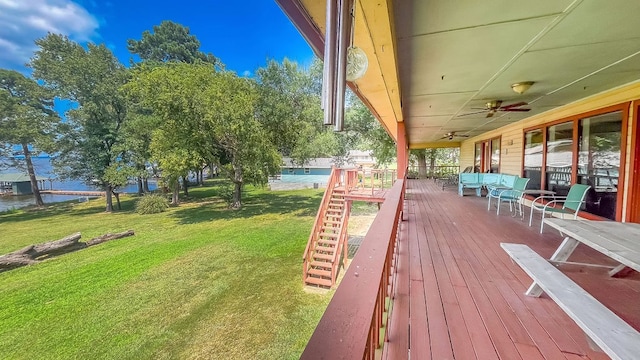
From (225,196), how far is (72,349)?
44.2 feet

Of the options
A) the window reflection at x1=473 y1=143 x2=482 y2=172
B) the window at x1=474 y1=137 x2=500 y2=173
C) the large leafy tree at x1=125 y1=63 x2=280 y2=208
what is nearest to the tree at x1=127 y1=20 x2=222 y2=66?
the large leafy tree at x1=125 y1=63 x2=280 y2=208

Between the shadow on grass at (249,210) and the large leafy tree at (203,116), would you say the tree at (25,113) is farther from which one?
the shadow on grass at (249,210)

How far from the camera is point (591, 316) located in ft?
4.06

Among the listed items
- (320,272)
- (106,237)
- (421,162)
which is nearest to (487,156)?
(320,272)

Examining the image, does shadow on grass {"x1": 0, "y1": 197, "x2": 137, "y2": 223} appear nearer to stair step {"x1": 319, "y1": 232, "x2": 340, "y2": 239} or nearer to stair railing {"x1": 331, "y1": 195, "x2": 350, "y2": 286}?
stair step {"x1": 319, "y1": 232, "x2": 340, "y2": 239}

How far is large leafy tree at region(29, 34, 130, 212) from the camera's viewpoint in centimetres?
1474

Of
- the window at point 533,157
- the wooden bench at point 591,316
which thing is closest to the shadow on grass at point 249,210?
the window at point 533,157

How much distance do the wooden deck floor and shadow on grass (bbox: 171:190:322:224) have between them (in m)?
12.5

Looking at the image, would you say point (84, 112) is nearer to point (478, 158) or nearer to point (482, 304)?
point (482, 304)

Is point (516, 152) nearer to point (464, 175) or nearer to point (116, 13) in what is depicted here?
point (464, 175)

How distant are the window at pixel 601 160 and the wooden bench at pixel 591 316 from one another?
315 centimetres

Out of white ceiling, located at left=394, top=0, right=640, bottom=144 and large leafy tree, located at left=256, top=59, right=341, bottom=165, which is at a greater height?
large leafy tree, located at left=256, top=59, right=341, bottom=165

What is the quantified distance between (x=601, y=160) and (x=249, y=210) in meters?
15.1

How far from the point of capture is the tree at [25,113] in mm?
14156
